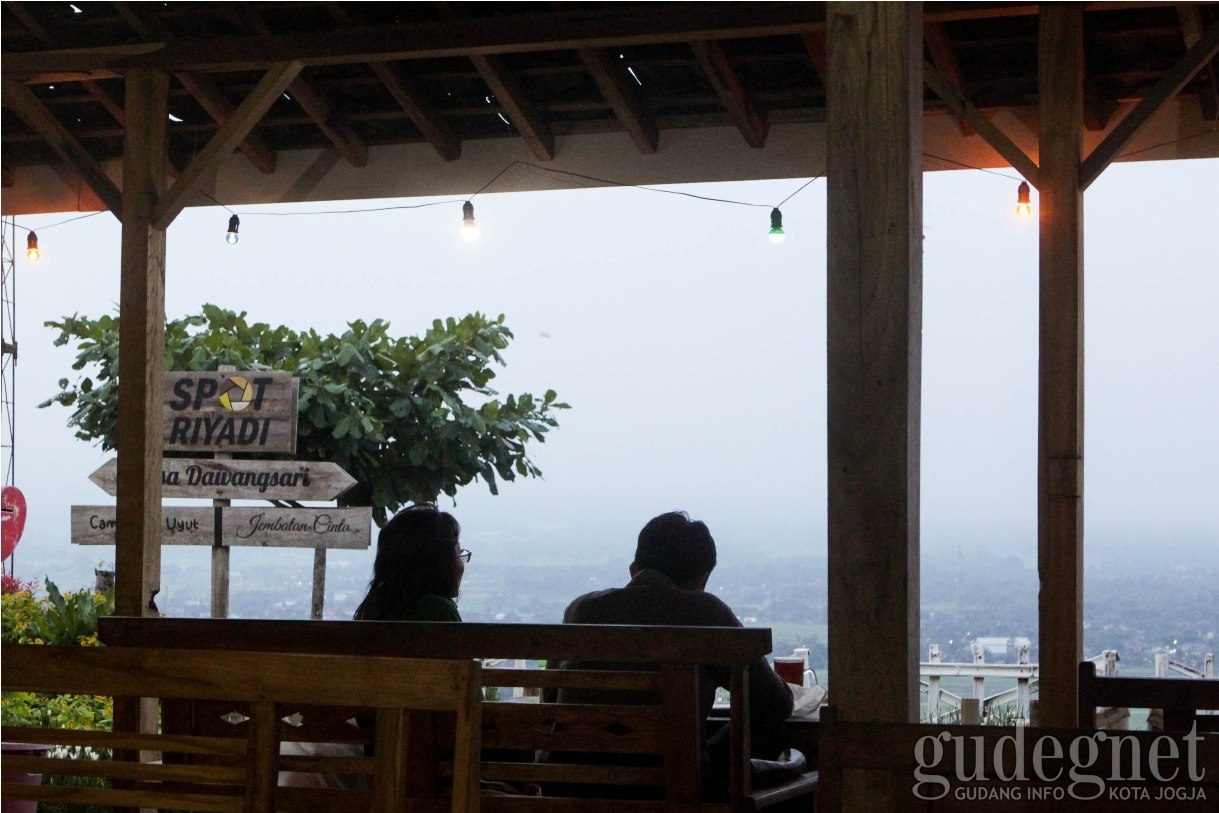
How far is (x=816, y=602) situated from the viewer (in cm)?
2614

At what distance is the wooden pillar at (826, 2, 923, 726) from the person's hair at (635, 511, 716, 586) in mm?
1076

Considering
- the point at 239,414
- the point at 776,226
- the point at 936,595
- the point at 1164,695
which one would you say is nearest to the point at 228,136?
the point at 776,226

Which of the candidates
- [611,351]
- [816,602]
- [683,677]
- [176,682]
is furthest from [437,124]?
[611,351]

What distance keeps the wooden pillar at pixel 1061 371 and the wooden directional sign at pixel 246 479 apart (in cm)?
379

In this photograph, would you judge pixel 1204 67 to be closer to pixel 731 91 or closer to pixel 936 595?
pixel 731 91

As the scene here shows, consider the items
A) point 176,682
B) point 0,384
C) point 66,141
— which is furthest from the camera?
point 0,384

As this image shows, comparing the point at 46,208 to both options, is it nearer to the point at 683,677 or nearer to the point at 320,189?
the point at 320,189

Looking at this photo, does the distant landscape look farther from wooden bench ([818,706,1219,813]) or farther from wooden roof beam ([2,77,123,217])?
wooden bench ([818,706,1219,813])

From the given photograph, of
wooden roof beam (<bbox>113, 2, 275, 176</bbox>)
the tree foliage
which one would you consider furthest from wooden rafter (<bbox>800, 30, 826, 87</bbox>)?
the tree foliage

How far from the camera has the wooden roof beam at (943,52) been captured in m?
5.68

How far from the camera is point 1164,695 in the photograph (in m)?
2.74

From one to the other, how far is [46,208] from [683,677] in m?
6.38

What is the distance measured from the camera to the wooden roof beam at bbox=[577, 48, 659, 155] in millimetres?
6086

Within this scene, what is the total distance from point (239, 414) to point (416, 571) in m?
4.61
